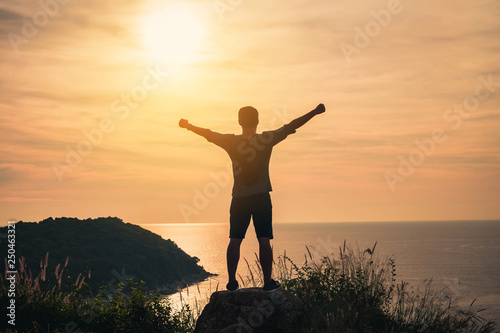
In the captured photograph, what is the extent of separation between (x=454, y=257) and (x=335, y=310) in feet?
557

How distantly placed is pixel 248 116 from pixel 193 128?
0.97 meters

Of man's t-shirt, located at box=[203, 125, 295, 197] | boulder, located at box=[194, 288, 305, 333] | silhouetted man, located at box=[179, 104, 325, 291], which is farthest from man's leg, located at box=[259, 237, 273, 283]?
man's t-shirt, located at box=[203, 125, 295, 197]

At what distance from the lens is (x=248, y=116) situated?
7.51 metres

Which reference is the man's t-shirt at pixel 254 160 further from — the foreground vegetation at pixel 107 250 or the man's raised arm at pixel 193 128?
the foreground vegetation at pixel 107 250

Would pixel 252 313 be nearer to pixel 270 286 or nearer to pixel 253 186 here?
A: pixel 270 286

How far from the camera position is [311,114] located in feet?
23.5

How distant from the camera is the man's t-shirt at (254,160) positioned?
7.46 m

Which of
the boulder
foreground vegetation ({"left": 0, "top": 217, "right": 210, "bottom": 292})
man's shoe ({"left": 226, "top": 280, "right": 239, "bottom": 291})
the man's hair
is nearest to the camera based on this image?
the boulder

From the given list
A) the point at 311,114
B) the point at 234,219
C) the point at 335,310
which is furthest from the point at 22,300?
the point at 311,114

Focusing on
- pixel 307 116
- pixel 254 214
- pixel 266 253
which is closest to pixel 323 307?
pixel 266 253

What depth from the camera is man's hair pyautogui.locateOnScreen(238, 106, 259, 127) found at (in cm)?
751

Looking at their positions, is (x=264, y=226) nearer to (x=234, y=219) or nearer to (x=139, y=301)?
(x=234, y=219)

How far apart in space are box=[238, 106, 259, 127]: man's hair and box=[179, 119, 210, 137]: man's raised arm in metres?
0.65

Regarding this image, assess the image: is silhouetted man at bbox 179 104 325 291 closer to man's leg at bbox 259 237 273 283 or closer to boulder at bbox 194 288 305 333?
man's leg at bbox 259 237 273 283
